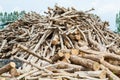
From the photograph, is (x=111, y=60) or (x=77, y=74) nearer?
(x=77, y=74)

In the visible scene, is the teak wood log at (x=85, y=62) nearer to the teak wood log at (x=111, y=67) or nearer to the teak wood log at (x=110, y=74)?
the teak wood log at (x=110, y=74)

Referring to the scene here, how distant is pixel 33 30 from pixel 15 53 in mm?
1396

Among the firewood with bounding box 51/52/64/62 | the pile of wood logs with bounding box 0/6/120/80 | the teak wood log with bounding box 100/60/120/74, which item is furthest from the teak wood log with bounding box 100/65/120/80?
the firewood with bounding box 51/52/64/62

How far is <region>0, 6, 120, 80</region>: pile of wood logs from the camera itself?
5469mm

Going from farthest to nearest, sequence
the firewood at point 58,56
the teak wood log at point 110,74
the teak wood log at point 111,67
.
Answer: the firewood at point 58,56, the teak wood log at point 111,67, the teak wood log at point 110,74

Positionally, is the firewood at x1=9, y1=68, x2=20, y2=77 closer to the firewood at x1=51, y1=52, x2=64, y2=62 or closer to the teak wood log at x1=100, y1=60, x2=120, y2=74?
the firewood at x1=51, y1=52, x2=64, y2=62

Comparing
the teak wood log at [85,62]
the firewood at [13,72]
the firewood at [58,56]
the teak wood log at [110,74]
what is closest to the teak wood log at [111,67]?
the teak wood log at [110,74]

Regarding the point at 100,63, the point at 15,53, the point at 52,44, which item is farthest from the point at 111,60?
the point at 15,53

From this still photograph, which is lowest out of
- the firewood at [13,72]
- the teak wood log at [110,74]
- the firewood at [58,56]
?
the teak wood log at [110,74]

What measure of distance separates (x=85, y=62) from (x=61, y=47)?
319cm

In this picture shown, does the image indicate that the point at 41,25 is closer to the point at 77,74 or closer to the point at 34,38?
the point at 34,38

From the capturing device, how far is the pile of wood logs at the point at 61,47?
5469 millimetres

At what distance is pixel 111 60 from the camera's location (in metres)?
6.16

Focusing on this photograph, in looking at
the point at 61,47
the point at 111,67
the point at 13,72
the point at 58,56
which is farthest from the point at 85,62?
the point at 61,47
